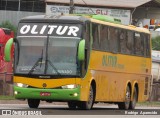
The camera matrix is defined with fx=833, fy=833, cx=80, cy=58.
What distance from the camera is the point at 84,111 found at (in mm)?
27438

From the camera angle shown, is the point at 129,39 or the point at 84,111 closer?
the point at 84,111

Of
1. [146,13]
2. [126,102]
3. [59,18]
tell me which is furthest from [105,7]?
[59,18]

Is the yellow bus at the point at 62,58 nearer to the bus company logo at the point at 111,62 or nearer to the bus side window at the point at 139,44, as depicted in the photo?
the bus company logo at the point at 111,62

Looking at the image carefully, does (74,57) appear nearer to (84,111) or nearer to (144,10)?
(84,111)

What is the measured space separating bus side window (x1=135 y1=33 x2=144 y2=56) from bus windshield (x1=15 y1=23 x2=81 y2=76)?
5.86 meters

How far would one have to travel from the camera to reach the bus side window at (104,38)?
29.5 meters

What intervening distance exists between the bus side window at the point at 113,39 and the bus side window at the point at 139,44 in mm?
2395

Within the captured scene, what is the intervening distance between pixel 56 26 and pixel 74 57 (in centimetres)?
Result: 134

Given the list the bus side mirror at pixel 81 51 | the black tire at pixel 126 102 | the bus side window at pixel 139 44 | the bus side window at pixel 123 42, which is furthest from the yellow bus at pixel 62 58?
the bus side window at pixel 139 44

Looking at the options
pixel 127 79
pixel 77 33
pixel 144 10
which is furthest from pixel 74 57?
pixel 144 10

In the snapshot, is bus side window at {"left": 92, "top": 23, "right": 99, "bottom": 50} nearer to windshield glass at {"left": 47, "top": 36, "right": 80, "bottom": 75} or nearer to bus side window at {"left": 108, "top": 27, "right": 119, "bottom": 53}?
bus side window at {"left": 108, "top": 27, "right": 119, "bottom": 53}

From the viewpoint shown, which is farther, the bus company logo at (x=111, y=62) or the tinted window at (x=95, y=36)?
the bus company logo at (x=111, y=62)

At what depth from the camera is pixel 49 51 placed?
90.1 ft

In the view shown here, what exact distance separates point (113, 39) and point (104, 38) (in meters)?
0.93
